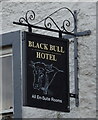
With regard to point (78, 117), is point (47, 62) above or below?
above

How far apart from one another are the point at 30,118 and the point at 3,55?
1.18 metres

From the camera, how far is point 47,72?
303 inches

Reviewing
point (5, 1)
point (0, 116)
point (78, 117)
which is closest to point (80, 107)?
point (78, 117)

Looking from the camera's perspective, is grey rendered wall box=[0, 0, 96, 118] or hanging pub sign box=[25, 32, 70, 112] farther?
grey rendered wall box=[0, 0, 96, 118]

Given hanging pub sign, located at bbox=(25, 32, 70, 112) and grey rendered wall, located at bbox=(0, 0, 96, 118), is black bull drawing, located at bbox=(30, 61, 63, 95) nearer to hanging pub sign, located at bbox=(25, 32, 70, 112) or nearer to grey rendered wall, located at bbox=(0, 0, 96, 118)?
hanging pub sign, located at bbox=(25, 32, 70, 112)

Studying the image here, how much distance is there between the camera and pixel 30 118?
8.54 meters

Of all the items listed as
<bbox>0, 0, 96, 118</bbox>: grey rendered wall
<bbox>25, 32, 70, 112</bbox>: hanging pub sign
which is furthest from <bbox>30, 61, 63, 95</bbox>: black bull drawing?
<bbox>0, 0, 96, 118</bbox>: grey rendered wall

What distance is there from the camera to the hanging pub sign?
7.51 metres

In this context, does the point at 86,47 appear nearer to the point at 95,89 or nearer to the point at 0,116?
the point at 95,89

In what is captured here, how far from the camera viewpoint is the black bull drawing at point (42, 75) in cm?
758

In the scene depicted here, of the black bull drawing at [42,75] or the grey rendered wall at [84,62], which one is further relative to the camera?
the grey rendered wall at [84,62]

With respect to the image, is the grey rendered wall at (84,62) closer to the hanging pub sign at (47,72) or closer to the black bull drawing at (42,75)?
the hanging pub sign at (47,72)

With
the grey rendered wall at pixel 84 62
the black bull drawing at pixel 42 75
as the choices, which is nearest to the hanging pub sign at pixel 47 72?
the black bull drawing at pixel 42 75

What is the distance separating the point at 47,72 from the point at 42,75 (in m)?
0.09
